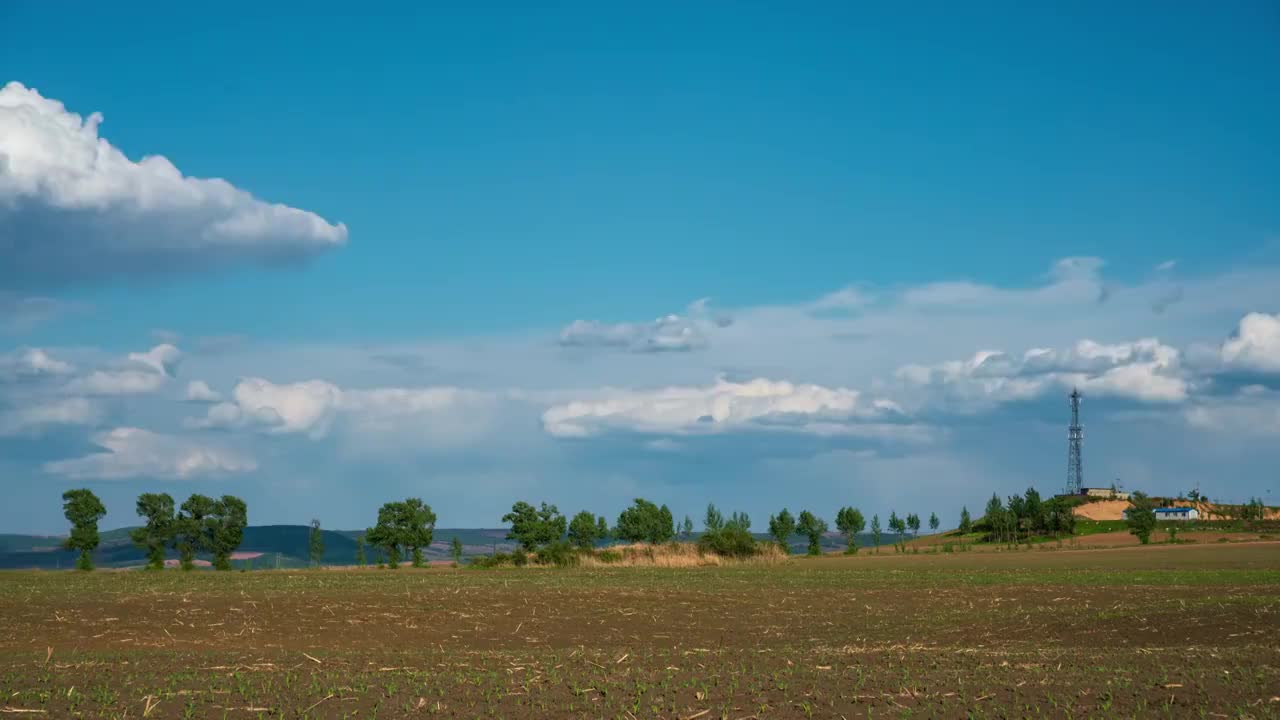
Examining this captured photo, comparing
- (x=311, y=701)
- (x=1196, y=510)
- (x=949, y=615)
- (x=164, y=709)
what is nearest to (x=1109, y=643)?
(x=949, y=615)

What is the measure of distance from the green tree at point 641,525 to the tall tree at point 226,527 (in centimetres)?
5020

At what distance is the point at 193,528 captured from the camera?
289ft

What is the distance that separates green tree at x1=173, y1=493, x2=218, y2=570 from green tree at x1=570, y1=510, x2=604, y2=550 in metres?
38.8

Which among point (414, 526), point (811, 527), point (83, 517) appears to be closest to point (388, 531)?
point (414, 526)

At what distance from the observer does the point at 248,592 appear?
149ft

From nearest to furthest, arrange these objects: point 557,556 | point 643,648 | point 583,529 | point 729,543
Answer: point 643,648, point 557,556, point 729,543, point 583,529

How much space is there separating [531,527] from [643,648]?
7853 cm

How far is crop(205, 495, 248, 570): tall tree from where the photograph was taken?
88625mm

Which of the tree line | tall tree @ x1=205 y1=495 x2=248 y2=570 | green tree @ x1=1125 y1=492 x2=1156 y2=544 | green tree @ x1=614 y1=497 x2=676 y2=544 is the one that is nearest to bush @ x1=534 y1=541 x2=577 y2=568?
the tree line

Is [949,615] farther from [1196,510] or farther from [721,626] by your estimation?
[1196,510]

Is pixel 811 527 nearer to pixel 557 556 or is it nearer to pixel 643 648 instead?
pixel 557 556

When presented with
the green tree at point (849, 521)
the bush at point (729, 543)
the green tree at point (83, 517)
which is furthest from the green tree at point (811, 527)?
the green tree at point (83, 517)

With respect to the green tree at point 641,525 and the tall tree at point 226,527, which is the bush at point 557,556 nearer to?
the tall tree at point 226,527

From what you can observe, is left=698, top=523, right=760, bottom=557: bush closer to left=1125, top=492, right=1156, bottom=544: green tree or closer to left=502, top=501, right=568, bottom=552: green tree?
left=502, top=501, right=568, bottom=552: green tree
